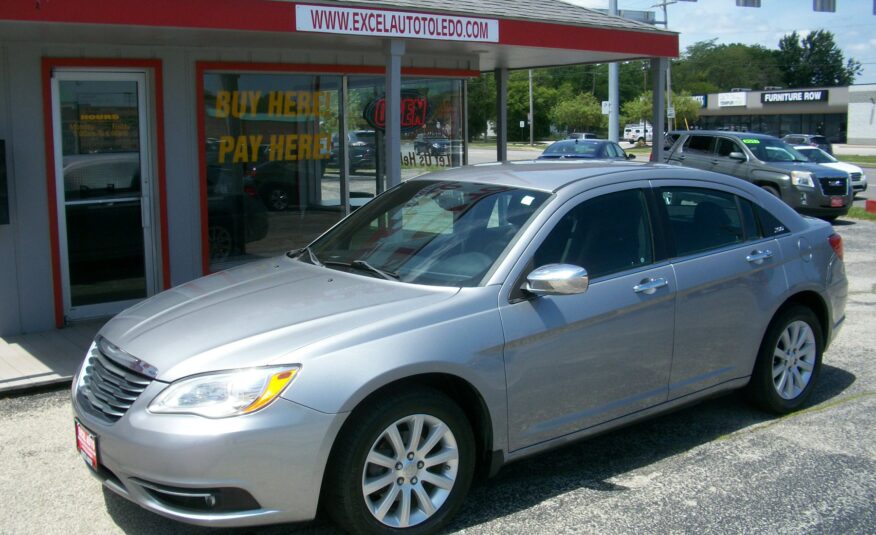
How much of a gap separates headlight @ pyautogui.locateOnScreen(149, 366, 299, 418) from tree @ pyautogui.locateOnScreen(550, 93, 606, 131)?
7447cm

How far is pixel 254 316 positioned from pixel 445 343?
0.88m

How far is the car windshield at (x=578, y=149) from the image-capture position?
21.3 m

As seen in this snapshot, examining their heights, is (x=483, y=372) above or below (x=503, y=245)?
below

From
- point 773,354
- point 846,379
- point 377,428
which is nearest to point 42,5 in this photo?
point 377,428

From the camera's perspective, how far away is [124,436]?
3611 mm

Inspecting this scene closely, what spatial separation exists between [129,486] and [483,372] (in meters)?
1.59

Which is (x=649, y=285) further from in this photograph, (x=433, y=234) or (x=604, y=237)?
(x=433, y=234)

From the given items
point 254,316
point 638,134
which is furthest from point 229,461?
point 638,134

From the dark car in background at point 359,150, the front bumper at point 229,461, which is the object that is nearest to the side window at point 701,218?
the front bumper at point 229,461

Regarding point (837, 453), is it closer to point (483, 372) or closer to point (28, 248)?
point (483, 372)

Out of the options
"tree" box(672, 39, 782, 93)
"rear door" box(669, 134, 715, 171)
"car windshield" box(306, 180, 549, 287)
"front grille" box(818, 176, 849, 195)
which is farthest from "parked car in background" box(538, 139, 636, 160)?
A: "tree" box(672, 39, 782, 93)

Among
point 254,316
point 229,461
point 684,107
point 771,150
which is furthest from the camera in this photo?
point 684,107

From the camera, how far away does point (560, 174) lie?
4.95m

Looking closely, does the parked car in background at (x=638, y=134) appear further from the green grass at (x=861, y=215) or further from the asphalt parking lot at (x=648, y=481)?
the asphalt parking lot at (x=648, y=481)
